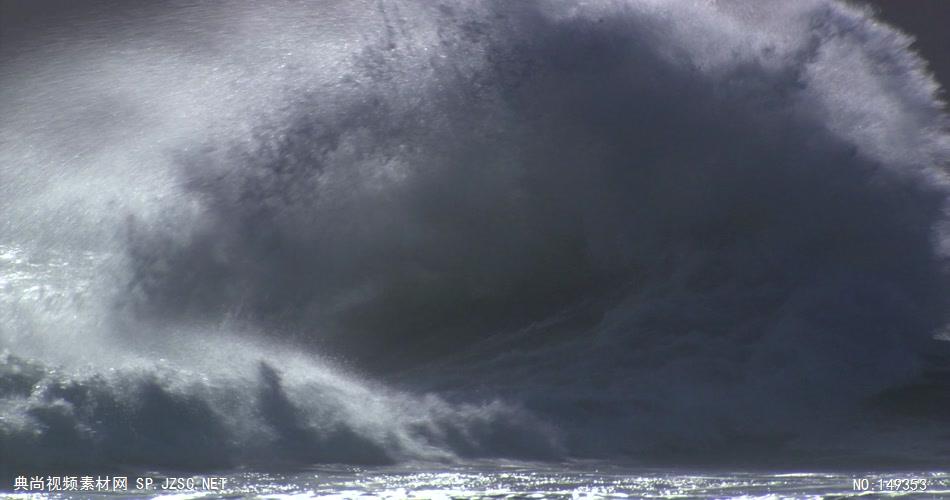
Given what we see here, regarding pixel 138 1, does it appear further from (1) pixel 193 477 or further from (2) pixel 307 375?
(1) pixel 193 477

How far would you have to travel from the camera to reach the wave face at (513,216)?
9594mm

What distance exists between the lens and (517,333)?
11344 millimetres

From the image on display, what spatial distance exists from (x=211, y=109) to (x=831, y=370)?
21.0ft

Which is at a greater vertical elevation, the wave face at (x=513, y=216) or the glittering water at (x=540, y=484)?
the wave face at (x=513, y=216)

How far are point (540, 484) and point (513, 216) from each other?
208 inches

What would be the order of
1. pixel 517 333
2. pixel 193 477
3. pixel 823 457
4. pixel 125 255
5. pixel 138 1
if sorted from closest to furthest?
pixel 193 477 → pixel 823 457 → pixel 125 255 → pixel 517 333 → pixel 138 1

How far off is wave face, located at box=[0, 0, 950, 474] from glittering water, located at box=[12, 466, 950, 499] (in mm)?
894

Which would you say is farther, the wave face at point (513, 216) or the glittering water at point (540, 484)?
the wave face at point (513, 216)

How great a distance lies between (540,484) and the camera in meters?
7.40

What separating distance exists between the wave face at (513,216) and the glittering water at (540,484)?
2.93 ft

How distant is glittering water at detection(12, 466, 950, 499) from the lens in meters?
6.91

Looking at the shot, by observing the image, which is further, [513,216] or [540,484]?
[513,216]

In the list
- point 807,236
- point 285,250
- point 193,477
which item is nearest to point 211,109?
point 285,250

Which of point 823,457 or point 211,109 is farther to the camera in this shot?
point 211,109
